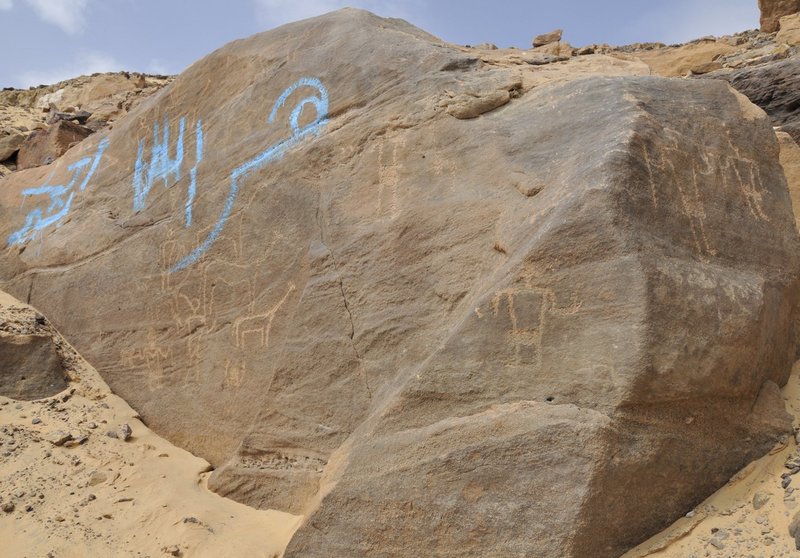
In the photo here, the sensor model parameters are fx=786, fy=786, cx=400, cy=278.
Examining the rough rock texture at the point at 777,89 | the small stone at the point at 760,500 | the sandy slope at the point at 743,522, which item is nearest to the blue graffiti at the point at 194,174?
the sandy slope at the point at 743,522

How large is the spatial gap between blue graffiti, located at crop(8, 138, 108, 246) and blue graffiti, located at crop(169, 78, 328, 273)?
5.04ft

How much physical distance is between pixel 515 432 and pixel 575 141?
1479mm

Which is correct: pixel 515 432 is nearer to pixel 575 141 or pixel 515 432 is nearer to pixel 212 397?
pixel 575 141

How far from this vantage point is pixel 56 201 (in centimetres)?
602

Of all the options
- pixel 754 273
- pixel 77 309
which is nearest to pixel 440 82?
pixel 754 273

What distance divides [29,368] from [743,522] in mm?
4050

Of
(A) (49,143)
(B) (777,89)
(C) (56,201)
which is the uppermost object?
(A) (49,143)

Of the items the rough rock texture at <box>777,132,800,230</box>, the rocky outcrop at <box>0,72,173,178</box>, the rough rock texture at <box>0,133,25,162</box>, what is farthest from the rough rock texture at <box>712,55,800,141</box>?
the rough rock texture at <box>0,133,25,162</box>

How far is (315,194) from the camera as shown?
178 inches

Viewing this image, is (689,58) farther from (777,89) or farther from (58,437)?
(58,437)

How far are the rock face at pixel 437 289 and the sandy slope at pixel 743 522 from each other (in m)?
0.07

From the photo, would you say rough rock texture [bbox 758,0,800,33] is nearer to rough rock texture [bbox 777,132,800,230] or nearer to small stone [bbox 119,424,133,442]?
rough rock texture [bbox 777,132,800,230]

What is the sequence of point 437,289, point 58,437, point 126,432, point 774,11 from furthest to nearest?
point 774,11 < point 126,432 < point 58,437 < point 437,289

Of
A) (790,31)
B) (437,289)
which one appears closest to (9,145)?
(437,289)
